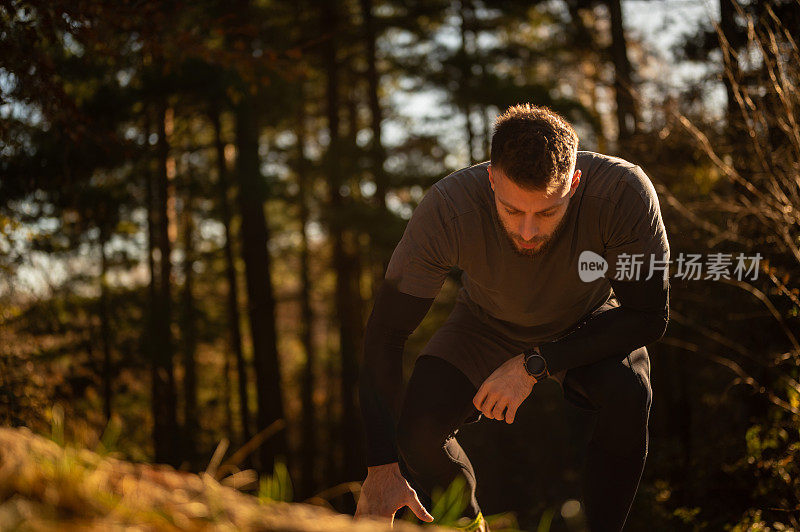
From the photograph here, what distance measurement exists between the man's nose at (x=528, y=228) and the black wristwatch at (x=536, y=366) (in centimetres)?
51

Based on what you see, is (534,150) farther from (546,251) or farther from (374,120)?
(374,120)

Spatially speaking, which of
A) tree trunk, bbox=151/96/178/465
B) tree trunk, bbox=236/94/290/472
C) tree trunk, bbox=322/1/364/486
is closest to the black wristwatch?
tree trunk, bbox=236/94/290/472

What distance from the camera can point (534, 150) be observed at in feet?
8.35

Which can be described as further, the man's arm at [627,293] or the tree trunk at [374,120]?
the tree trunk at [374,120]

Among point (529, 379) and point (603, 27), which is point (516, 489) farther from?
point (603, 27)

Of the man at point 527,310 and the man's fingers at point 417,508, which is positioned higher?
the man at point 527,310

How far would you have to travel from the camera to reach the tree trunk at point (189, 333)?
1430 centimetres

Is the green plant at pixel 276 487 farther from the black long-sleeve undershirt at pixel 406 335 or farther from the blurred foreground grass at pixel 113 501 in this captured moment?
the black long-sleeve undershirt at pixel 406 335

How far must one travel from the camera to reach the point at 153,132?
1412 cm

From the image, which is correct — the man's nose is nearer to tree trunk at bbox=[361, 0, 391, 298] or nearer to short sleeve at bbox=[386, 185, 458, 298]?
short sleeve at bbox=[386, 185, 458, 298]

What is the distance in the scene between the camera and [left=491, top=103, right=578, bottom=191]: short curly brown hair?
252 centimetres

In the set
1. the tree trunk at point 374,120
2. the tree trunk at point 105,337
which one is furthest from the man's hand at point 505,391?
the tree trunk at point 105,337

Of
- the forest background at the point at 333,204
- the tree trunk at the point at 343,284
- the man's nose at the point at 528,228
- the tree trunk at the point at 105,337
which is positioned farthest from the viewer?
the tree trunk at the point at 343,284

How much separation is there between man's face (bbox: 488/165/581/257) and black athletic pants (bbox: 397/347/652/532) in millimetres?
603
